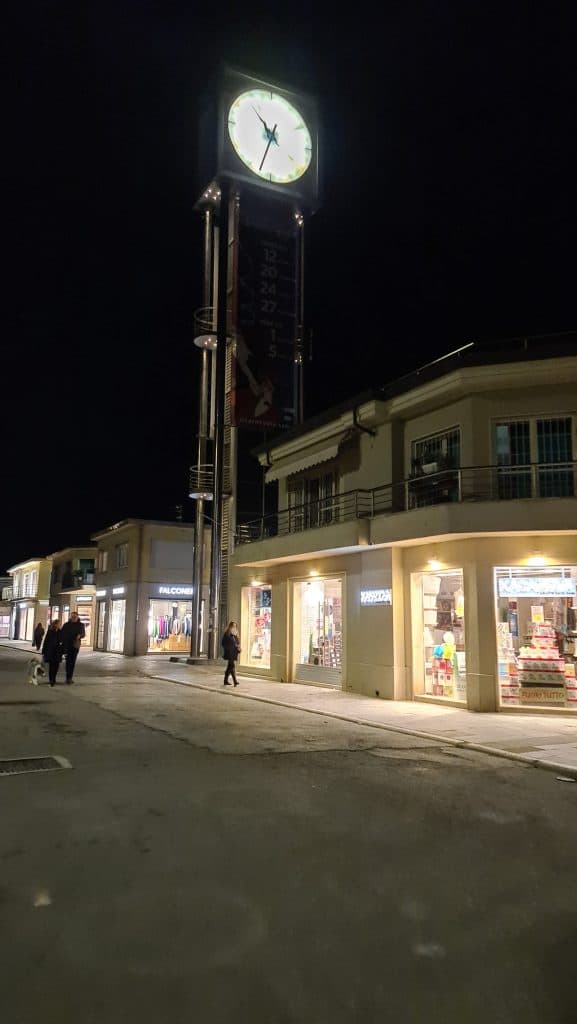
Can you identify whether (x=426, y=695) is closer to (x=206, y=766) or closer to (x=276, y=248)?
(x=206, y=766)

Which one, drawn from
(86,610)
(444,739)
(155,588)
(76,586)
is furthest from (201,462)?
(86,610)

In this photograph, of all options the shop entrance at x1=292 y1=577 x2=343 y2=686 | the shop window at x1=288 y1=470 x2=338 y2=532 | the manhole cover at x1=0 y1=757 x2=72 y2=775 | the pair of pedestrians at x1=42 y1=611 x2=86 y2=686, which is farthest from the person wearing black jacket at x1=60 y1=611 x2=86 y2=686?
the manhole cover at x1=0 y1=757 x2=72 y2=775

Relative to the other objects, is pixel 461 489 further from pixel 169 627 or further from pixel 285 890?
pixel 169 627

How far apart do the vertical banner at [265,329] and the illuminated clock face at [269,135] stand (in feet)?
10.2

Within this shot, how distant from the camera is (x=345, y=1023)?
322 cm

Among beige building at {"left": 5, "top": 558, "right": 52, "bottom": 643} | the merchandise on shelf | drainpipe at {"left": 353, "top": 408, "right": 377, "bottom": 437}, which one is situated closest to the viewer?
the merchandise on shelf

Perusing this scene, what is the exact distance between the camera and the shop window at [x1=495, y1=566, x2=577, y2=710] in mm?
14602

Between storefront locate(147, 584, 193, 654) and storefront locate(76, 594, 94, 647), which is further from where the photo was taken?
storefront locate(76, 594, 94, 647)

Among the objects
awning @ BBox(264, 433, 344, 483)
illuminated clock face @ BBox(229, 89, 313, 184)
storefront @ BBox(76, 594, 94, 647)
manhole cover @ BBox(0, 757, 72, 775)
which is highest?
illuminated clock face @ BBox(229, 89, 313, 184)

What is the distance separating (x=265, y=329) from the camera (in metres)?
29.6

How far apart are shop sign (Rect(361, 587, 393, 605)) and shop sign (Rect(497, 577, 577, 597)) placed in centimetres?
298

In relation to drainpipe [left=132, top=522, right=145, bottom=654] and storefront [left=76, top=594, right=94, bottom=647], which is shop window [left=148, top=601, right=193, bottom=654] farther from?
storefront [left=76, top=594, right=94, bottom=647]

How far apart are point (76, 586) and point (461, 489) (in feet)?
119

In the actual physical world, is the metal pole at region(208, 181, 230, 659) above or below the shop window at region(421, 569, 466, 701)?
above
